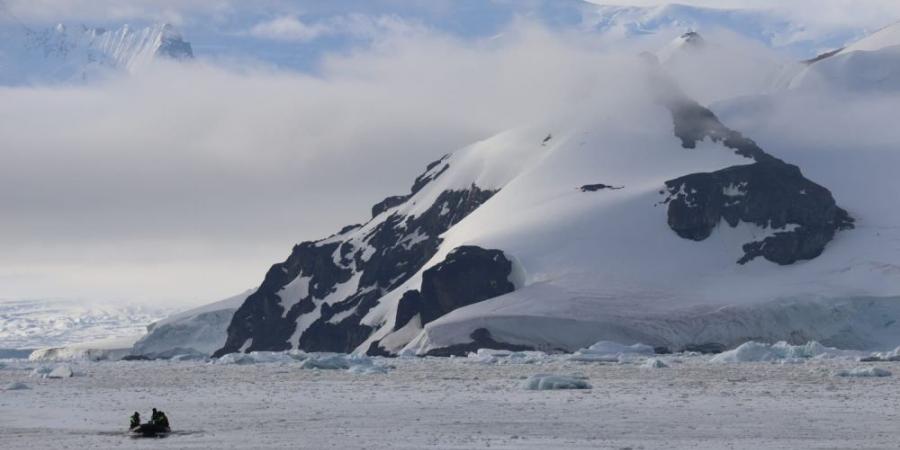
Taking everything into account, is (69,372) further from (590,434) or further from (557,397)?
(590,434)

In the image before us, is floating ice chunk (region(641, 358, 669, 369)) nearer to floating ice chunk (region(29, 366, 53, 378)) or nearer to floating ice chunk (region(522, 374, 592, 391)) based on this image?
floating ice chunk (region(522, 374, 592, 391))

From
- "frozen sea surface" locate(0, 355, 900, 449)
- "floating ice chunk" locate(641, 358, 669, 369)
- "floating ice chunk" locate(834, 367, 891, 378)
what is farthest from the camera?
"floating ice chunk" locate(641, 358, 669, 369)

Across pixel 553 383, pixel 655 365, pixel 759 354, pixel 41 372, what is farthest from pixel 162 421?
pixel 759 354

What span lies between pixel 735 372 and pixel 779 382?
19.5m

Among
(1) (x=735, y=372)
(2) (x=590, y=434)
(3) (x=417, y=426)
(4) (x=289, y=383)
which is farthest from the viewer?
(1) (x=735, y=372)

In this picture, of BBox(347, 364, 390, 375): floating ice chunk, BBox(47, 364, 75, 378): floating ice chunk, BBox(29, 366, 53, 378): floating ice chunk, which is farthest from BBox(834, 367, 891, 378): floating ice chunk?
BBox(29, 366, 53, 378): floating ice chunk

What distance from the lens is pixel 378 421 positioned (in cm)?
A: 7131

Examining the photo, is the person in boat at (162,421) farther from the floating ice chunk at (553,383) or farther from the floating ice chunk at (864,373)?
the floating ice chunk at (864,373)

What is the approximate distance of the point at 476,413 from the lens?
247ft

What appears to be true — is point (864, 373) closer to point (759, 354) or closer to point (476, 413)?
point (759, 354)

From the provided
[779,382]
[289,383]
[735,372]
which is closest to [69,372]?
[289,383]

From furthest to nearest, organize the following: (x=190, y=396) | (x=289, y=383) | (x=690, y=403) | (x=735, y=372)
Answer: (x=735, y=372) → (x=289, y=383) → (x=190, y=396) → (x=690, y=403)

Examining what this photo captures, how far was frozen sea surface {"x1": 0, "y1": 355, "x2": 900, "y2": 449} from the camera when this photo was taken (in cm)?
6209

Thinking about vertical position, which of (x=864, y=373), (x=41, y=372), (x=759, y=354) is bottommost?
(x=864, y=373)
